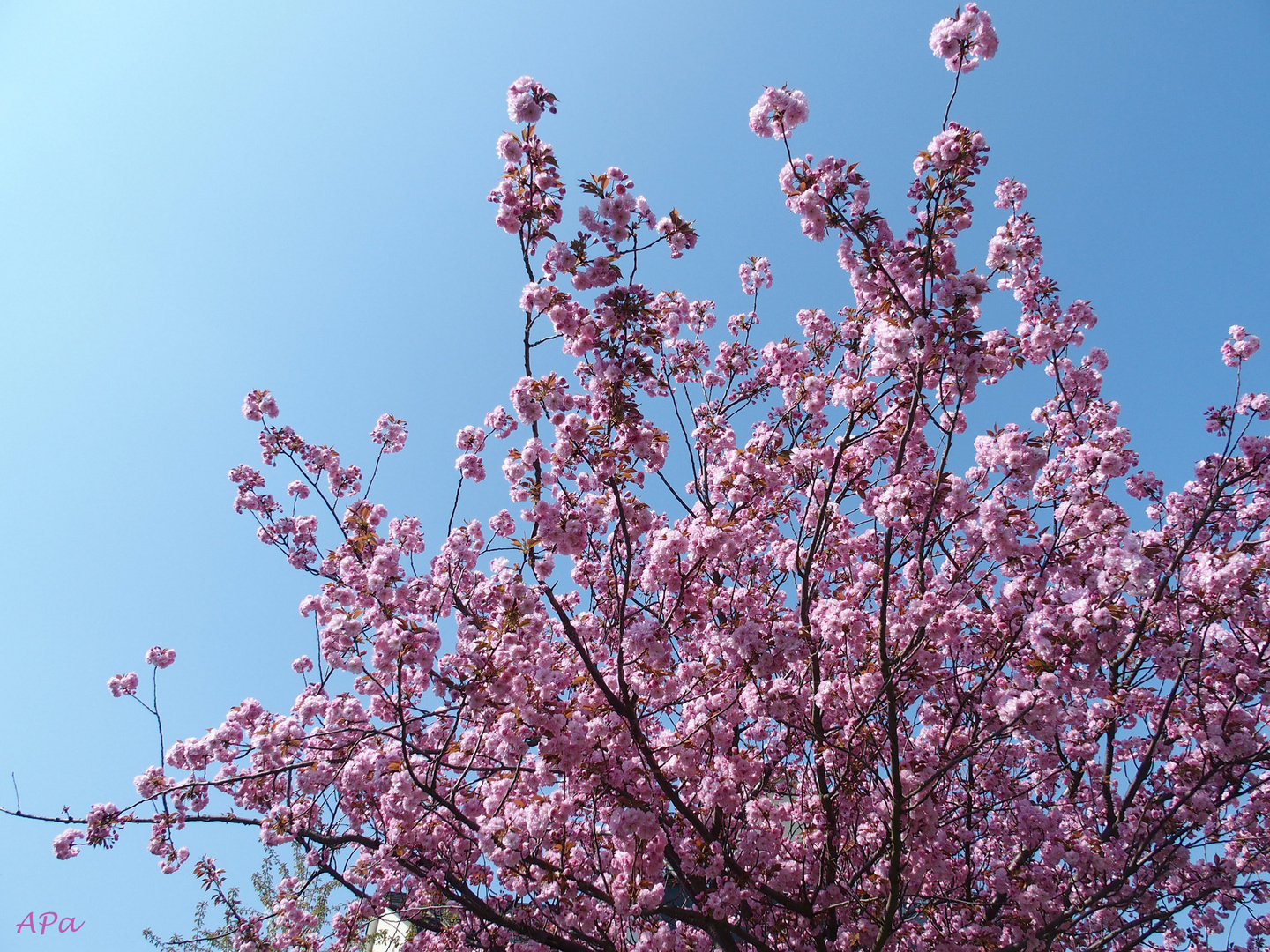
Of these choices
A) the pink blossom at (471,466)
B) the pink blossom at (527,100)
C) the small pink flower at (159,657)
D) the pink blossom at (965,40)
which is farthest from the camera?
the small pink flower at (159,657)

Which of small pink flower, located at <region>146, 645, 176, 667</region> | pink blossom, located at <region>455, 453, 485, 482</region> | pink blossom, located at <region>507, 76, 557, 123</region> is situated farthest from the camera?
small pink flower, located at <region>146, 645, 176, 667</region>

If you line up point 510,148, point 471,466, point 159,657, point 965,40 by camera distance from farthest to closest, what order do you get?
1. point 159,657
2. point 471,466
3. point 510,148
4. point 965,40

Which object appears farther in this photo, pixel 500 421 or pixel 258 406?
pixel 258 406

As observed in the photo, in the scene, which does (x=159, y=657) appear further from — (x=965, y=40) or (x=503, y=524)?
(x=965, y=40)

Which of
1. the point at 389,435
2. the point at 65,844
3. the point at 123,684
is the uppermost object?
the point at 389,435

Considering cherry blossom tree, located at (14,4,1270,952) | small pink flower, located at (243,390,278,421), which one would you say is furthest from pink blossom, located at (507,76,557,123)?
small pink flower, located at (243,390,278,421)

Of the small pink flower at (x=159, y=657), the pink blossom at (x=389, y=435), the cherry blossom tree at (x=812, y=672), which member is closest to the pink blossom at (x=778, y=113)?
the cherry blossom tree at (x=812, y=672)

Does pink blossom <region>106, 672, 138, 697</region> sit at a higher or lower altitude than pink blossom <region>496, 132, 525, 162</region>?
lower

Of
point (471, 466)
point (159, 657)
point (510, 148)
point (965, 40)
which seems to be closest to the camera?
point (965, 40)

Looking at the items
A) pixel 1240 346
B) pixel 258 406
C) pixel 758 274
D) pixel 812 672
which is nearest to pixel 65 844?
pixel 258 406

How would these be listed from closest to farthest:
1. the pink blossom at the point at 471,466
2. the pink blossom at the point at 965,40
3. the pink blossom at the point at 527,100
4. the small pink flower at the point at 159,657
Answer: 1. the pink blossom at the point at 965,40
2. the pink blossom at the point at 527,100
3. the pink blossom at the point at 471,466
4. the small pink flower at the point at 159,657

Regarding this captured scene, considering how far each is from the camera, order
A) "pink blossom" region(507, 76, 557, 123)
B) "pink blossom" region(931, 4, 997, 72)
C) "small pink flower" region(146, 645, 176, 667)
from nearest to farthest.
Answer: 1. "pink blossom" region(931, 4, 997, 72)
2. "pink blossom" region(507, 76, 557, 123)
3. "small pink flower" region(146, 645, 176, 667)

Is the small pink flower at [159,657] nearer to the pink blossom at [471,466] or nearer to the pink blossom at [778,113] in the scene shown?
the pink blossom at [471,466]

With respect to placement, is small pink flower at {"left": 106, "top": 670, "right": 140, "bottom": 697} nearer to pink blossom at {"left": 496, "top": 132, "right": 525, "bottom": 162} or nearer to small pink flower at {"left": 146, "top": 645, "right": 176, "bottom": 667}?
small pink flower at {"left": 146, "top": 645, "right": 176, "bottom": 667}
